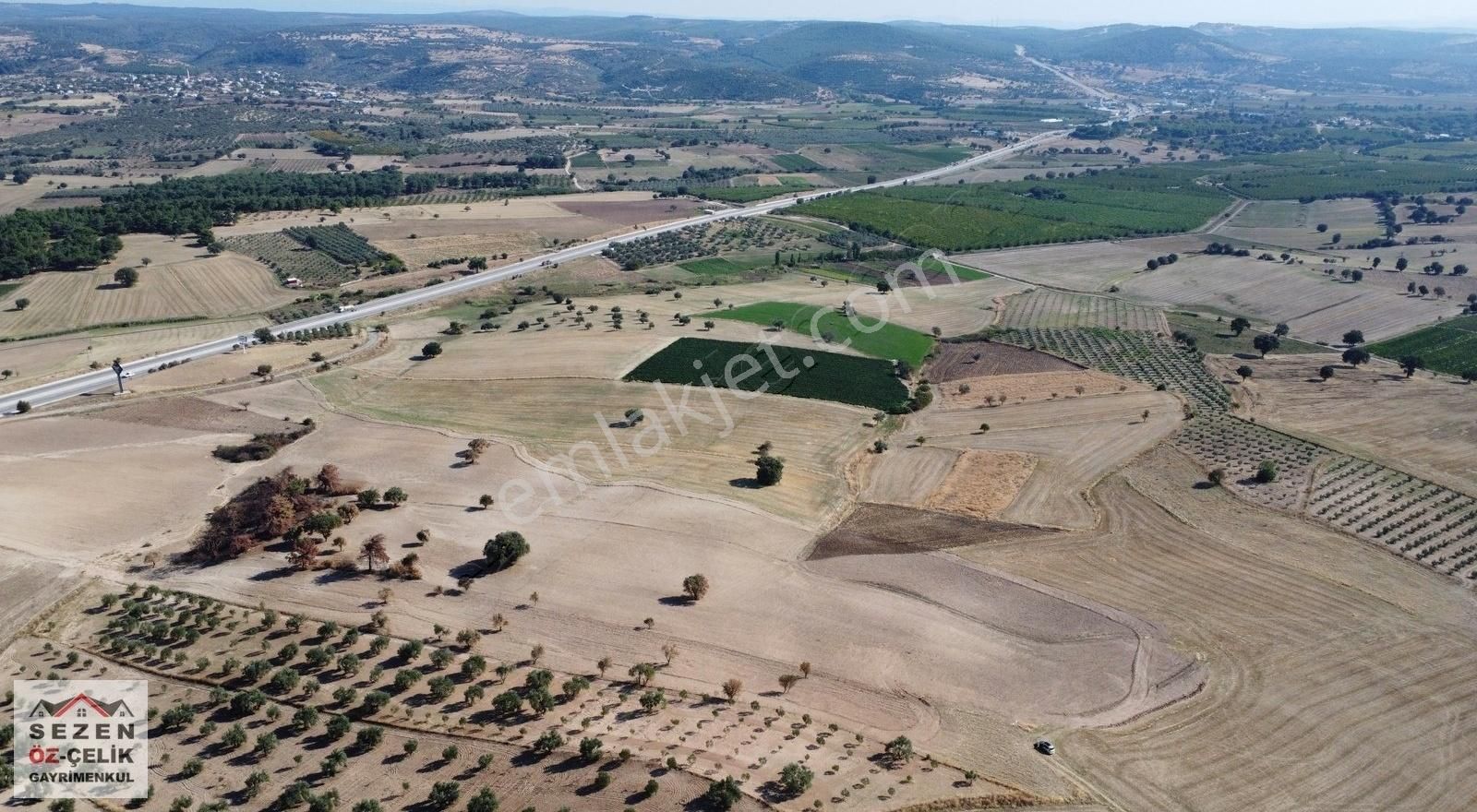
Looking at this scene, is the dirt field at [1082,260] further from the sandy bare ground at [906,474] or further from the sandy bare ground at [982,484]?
the sandy bare ground at [906,474]

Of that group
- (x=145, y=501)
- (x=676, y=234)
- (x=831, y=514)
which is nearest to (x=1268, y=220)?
(x=676, y=234)

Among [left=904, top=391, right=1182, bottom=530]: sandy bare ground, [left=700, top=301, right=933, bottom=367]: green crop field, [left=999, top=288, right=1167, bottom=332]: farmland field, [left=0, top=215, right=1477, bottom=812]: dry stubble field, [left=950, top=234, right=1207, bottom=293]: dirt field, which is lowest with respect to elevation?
[left=0, top=215, right=1477, bottom=812]: dry stubble field

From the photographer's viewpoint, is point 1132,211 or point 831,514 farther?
point 1132,211

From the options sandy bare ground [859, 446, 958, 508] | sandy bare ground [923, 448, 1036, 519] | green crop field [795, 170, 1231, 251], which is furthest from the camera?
green crop field [795, 170, 1231, 251]

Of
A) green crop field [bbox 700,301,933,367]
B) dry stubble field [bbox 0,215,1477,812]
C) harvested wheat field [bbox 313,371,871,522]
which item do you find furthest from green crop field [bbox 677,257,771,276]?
dry stubble field [bbox 0,215,1477,812]

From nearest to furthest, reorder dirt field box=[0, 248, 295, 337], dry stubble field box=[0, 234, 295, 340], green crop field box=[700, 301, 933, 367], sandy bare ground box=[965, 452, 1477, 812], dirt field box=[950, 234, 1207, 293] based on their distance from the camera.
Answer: sandy bare ground box=[965, 452, 1477, 812], green crop field box=[700, 301, 933, 367], dirt field box=[0, 248, 295, 337], dry stubble field box=[0, 234, 295, 340], dirt field box=[950, 234, 1207, 293]

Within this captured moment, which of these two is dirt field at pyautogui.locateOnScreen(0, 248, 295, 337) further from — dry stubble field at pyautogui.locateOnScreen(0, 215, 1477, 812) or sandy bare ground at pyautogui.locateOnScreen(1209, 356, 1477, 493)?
sandy bare ground at pyautogui.locateOnScreen(1209, 356, 1477, 493)

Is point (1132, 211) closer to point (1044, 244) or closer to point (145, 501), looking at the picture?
point (1044, 244)

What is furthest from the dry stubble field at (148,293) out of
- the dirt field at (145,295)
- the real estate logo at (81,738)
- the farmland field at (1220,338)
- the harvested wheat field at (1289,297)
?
the harvested wheat field at (1289,297)
